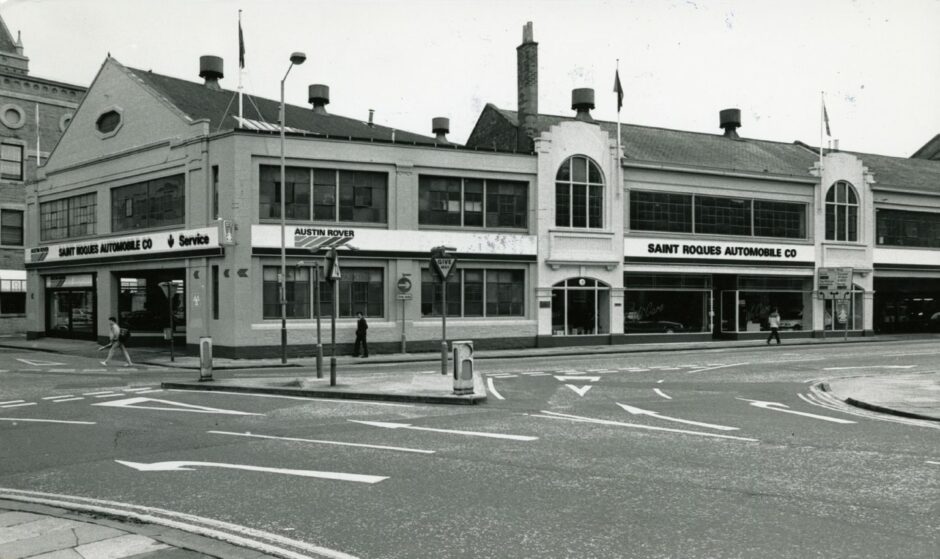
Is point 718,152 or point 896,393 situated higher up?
point 718,152

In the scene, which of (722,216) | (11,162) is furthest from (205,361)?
(11,162)

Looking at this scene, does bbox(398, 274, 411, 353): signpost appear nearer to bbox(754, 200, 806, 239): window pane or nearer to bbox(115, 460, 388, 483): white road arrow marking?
bbox(754, 200, 806, 239): window pane

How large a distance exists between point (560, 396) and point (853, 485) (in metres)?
8.68

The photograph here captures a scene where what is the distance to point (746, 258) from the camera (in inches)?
1513

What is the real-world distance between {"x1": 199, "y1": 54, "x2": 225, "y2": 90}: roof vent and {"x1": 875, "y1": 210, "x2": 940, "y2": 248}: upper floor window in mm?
36041

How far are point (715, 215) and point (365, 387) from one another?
25.9m

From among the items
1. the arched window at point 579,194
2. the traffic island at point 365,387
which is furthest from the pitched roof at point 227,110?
the traffic island at point 365,387

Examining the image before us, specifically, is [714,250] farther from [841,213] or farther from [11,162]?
[11,162]

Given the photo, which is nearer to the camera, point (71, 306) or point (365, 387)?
point (365, 387)

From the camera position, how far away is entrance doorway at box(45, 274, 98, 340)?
1401 inches

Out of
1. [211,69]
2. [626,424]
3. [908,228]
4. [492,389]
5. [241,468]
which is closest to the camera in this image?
[241,468]

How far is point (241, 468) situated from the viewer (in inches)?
353

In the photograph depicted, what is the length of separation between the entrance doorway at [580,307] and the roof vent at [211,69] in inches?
807

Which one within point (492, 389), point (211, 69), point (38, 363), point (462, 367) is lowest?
point (38, 363)
